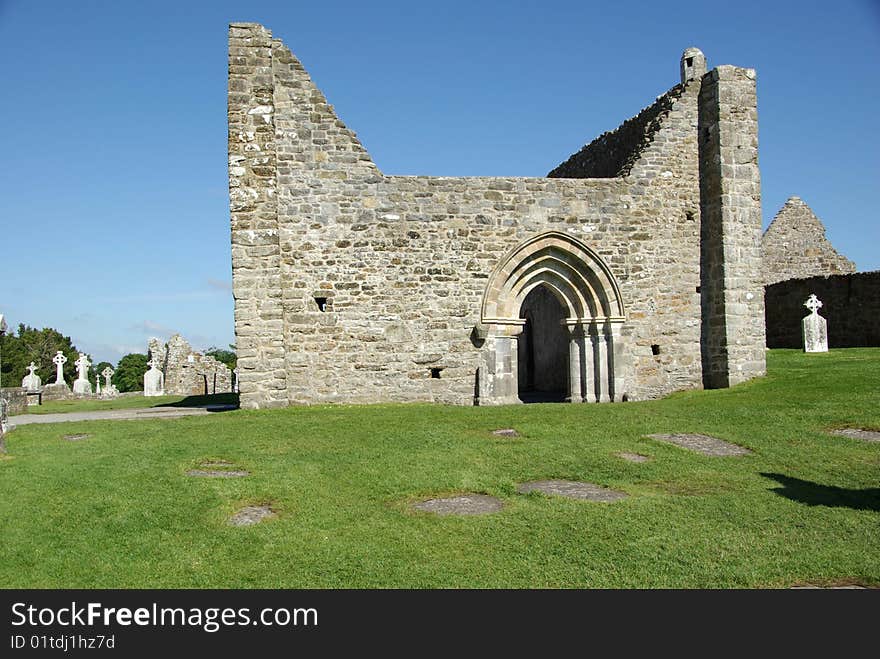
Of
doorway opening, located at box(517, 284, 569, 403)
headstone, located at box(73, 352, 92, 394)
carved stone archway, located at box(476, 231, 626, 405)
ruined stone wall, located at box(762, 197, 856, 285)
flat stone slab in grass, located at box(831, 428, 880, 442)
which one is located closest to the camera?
flat stone slab in grass, located at box(831, 428, 880, 442)

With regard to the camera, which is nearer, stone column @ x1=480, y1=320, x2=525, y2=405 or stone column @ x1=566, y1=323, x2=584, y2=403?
stone column @ x1=480, y1=320, x2=525, y2=405

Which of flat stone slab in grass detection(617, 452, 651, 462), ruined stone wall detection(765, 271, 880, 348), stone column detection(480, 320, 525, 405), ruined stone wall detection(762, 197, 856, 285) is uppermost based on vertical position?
ruined stone wall detection(762, 197, 856, 285)

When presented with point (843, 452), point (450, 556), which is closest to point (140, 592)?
point (450, 556)

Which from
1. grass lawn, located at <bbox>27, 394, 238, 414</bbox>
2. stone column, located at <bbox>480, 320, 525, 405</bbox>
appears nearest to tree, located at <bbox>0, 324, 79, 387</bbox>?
grass lawn, located at <bbox>27, 394, 238, 414</bbox>

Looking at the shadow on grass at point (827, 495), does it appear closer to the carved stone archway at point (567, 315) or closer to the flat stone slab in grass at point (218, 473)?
the flat stone slab in grass at point (218, 473)

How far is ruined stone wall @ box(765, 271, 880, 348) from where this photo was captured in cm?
2131

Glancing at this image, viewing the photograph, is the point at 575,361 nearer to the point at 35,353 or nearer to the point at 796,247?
the point at 796,247

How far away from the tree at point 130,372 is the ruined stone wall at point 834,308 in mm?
42275

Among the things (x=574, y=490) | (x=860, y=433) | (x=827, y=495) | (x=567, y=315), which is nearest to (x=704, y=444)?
(x=860, y=433)

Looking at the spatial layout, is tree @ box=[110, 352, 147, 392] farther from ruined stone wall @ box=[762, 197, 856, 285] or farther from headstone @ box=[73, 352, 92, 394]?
ruined stone wall @ box=[762, 197, 856, 285]

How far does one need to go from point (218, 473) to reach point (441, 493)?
2695 millimetres

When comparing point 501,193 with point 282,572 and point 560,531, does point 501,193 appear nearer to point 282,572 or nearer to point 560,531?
point 560,531

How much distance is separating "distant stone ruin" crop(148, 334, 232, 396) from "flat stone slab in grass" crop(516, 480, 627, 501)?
25.0 meters

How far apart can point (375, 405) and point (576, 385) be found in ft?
14.0
